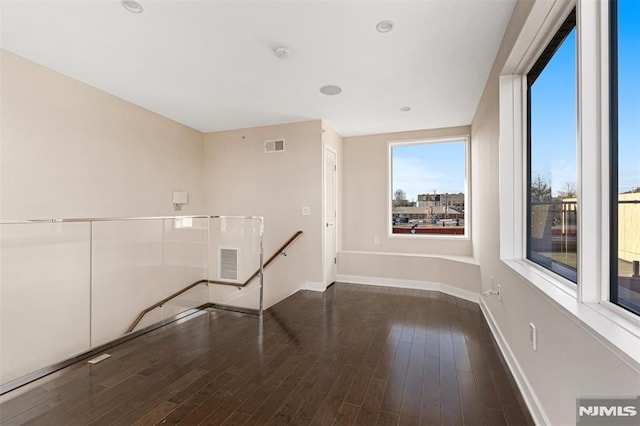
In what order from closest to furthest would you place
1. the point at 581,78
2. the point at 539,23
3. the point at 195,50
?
the point at 581,78 → the point at 539,23 → the point at 195,50

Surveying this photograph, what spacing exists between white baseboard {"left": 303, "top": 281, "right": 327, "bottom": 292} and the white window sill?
321 cm

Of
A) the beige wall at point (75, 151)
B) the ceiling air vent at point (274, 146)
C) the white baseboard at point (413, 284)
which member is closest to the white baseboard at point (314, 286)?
the white baseboard at point (413, 284)

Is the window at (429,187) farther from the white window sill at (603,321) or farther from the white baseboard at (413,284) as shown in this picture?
the white window sill at (603,321)

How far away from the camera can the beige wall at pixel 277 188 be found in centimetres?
467

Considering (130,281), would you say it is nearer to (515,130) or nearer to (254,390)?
(254,390)

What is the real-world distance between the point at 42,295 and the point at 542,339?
4162 mm

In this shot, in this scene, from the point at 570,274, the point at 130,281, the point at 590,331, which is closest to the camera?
the point at 590,331

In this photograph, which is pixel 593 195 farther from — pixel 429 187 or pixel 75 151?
pixel 75 151

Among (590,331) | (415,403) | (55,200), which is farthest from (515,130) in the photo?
(55,200)

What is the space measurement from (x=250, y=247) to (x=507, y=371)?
3.16 m

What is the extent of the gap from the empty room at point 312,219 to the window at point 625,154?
0.03ft

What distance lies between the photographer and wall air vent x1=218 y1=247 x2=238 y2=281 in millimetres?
4121

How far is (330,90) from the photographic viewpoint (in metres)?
3.54

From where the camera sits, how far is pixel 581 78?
134 centimetres
